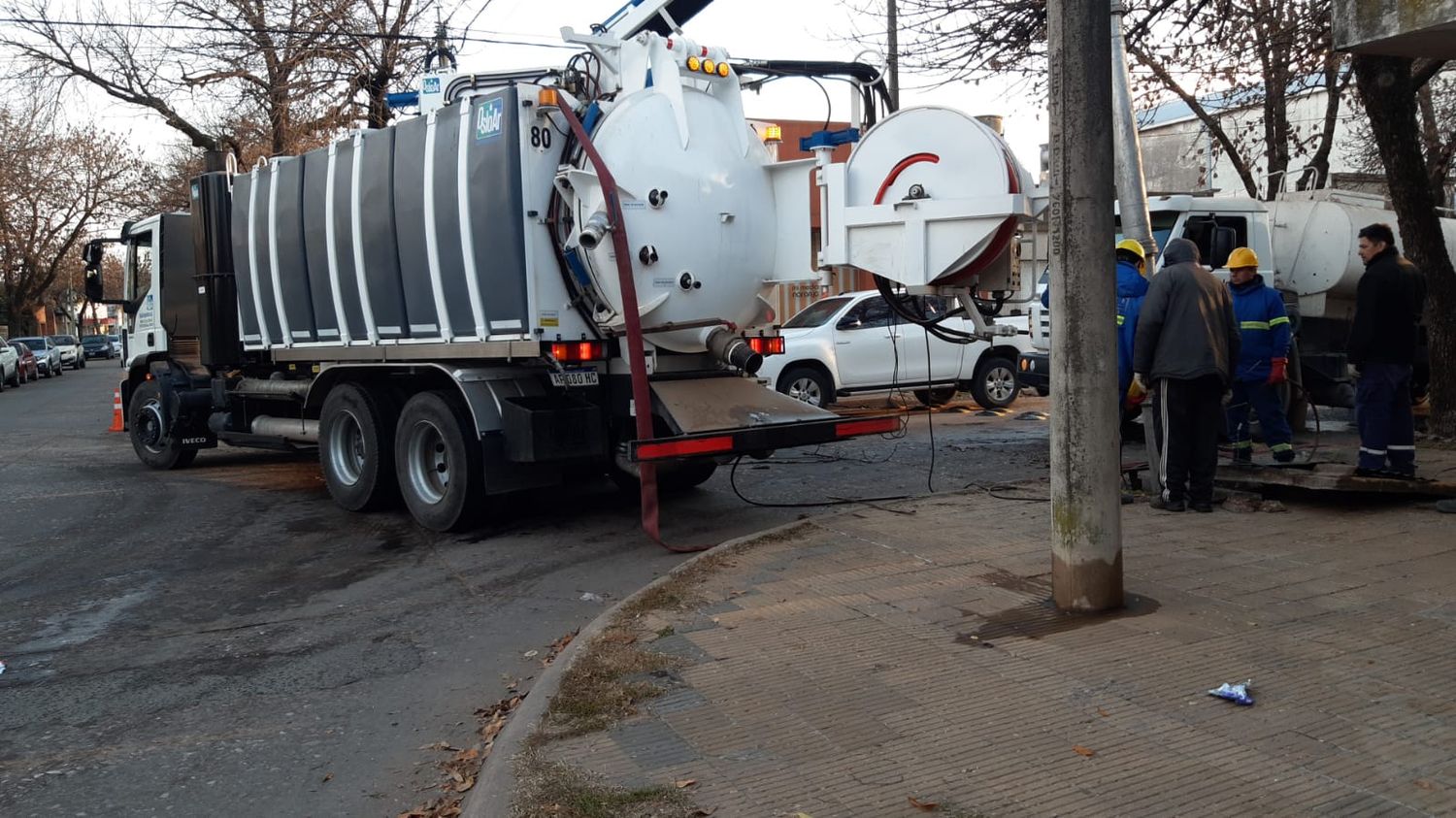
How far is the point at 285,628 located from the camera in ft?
20.9

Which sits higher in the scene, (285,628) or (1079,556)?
(1079,556)

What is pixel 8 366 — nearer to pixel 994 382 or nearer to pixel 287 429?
pixel 287 429

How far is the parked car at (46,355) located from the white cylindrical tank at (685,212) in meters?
41.5

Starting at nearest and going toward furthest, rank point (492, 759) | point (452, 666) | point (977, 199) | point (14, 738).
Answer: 1. point (492, 759)
2. point (14, 738)
3. point (452, 666)
4. point (977, 199)

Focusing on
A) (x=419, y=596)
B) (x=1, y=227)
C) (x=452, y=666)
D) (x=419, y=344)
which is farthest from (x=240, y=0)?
(x=1, y=227)

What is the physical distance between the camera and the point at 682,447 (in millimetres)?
7531

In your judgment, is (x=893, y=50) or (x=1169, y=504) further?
(x=893, y=50)

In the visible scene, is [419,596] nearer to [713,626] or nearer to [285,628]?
[285,628]

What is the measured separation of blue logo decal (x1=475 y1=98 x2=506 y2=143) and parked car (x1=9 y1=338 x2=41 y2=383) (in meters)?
35.7

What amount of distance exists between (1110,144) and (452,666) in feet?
13.0

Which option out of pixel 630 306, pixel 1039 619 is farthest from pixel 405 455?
pixel 1039 619

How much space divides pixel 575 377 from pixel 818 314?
8238mm

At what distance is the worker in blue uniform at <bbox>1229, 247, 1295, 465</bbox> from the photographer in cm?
913

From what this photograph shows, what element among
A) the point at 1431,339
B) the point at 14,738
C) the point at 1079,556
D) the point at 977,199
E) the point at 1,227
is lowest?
the point at 14,738
